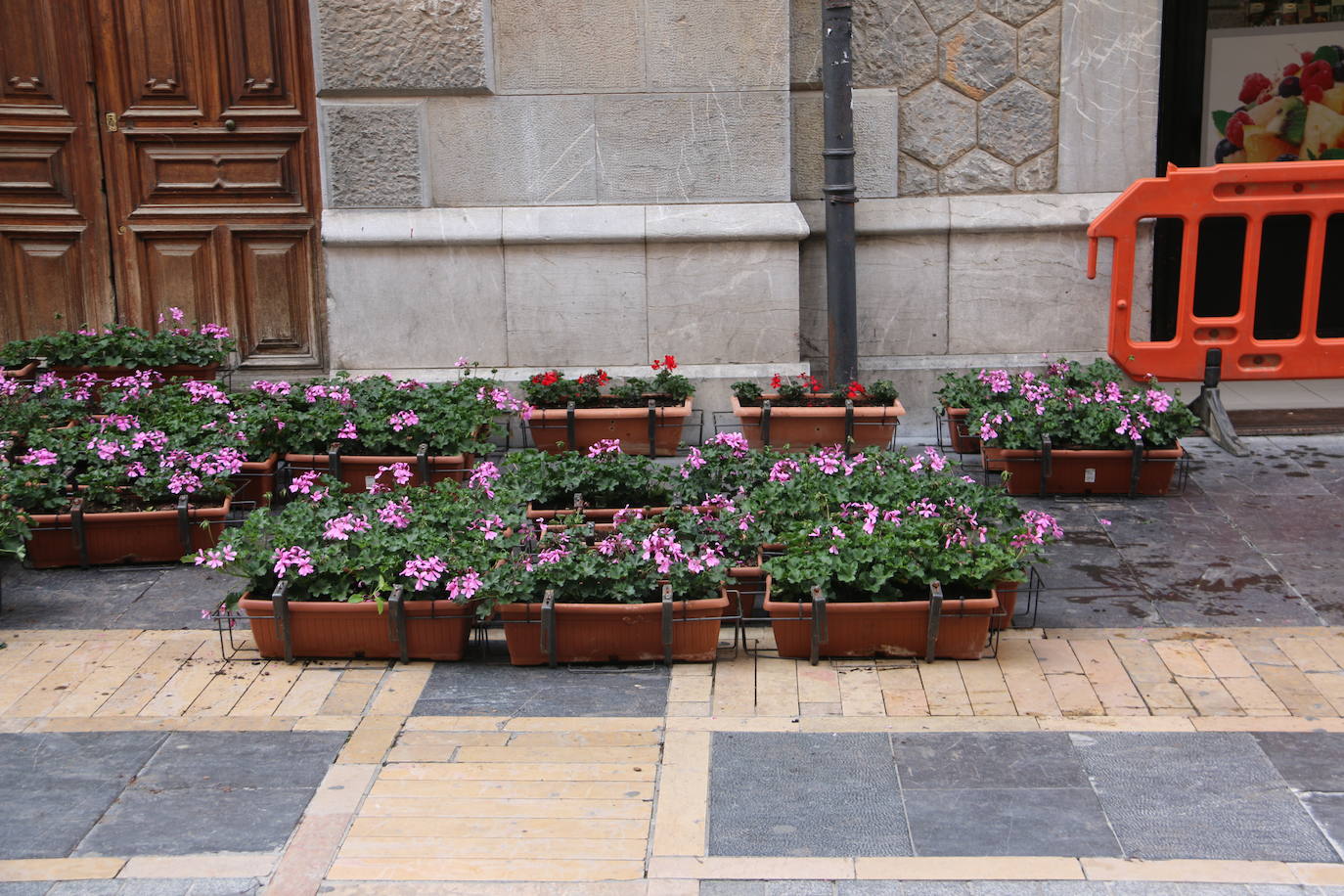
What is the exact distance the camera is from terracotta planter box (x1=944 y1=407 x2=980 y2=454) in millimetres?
8195

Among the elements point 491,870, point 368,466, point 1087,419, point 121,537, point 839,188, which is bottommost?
point 491,870

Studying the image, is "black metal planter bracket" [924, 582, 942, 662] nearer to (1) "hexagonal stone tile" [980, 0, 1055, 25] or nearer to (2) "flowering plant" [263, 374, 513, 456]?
(2) "flowering plant" [263, 374, 513, 456]

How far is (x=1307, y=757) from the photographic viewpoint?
4875 mm

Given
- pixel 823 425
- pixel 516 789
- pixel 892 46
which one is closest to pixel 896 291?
pixel 823 425

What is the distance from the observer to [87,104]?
8969 mm

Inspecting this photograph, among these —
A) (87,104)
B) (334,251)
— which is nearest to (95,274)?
(87,104)

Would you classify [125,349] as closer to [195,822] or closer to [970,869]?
[195,822]

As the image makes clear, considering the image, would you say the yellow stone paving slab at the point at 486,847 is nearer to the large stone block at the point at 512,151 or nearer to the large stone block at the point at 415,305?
the large stone block at the point at 415,305

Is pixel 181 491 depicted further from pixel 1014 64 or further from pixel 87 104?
pixel 1014 64

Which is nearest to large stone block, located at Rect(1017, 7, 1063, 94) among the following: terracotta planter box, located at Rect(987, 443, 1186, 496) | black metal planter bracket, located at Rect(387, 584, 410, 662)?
terracotta planter box, located at Rect(987, 443, 1186, 496)

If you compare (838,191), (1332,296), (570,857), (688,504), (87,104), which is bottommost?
(570,857)

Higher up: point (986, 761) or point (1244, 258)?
point (1244, 258)

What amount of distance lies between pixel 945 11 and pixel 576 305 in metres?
2.84

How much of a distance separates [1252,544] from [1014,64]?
3.42 meters
